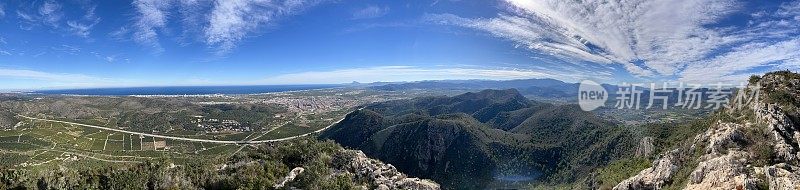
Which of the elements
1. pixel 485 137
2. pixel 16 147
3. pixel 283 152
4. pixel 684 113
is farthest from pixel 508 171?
pixel 16 147

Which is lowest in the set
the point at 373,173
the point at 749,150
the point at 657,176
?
the point at 657,176

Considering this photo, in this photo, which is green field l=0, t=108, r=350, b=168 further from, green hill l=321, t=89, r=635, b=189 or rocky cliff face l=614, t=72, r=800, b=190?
rocky cliff face l=614, t=72, r=800, b=190

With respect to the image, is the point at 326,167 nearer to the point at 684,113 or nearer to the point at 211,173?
the point at 211,173

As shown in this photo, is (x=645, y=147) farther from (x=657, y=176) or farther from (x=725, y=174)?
(x=725, y=174)

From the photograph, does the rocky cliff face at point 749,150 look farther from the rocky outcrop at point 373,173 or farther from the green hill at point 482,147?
the green hill at point 482,147

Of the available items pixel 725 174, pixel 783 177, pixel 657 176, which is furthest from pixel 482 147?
pixel 783 177

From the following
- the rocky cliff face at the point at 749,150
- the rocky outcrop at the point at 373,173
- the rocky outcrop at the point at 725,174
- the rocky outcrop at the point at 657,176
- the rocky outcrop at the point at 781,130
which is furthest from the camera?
the rocky outcrop at the point at 373,173

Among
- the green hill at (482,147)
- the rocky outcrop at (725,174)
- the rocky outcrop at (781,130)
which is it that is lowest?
the green hill at (482,147)

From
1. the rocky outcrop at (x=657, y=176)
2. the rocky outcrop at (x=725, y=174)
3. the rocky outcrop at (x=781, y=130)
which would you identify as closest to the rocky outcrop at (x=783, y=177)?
the rocky outcrop at (x=725, y=174)
